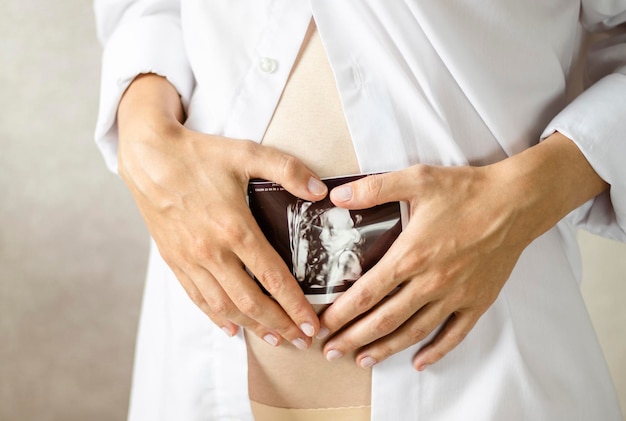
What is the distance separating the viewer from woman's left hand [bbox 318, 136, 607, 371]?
0.69m

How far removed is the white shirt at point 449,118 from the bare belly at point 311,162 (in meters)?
0.02

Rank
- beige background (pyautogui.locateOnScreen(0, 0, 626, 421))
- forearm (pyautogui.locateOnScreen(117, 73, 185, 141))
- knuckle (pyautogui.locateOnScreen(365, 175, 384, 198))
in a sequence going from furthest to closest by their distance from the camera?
beige background (pyautogui.locateOnScreen(0, 0, 626, 421)), forearm (pyautogui.locateOnScreen(117, 73, 185, 141)), knuckle (pyautogui.locateOnScreen(365, 175, 384, 198))

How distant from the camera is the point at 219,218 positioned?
708mm

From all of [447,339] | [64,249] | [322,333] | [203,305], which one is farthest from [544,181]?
[64,249]

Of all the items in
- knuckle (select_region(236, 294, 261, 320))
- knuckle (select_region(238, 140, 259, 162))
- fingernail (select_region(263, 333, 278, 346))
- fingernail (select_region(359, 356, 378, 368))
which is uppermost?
knuckle (select_region(238, 140, 259, 162))

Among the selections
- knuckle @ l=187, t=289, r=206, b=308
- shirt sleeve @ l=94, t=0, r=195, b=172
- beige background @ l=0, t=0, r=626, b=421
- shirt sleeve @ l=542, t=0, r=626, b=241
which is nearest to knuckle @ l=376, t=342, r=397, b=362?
knuckle @ l=187, t=289, r=206, b=308

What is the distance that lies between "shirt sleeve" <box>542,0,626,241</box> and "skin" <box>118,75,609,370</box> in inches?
0.8

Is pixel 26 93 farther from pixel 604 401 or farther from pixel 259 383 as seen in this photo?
pixel 604 401

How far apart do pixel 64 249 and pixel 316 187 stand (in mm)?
1072

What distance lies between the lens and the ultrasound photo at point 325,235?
711 mm

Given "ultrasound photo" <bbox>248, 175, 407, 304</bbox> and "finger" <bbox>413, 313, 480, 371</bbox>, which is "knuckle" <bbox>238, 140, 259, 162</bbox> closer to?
"ultrasound photo" <bbox>248, 175, 407, 304</bbox>

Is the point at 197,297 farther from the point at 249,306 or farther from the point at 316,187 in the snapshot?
the point at 316,187

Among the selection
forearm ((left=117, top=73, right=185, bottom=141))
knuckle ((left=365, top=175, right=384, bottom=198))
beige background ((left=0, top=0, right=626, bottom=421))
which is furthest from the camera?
beige background ((left=0, top=0, right=626, bottom=421))

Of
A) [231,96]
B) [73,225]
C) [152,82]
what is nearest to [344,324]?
[231,96]
